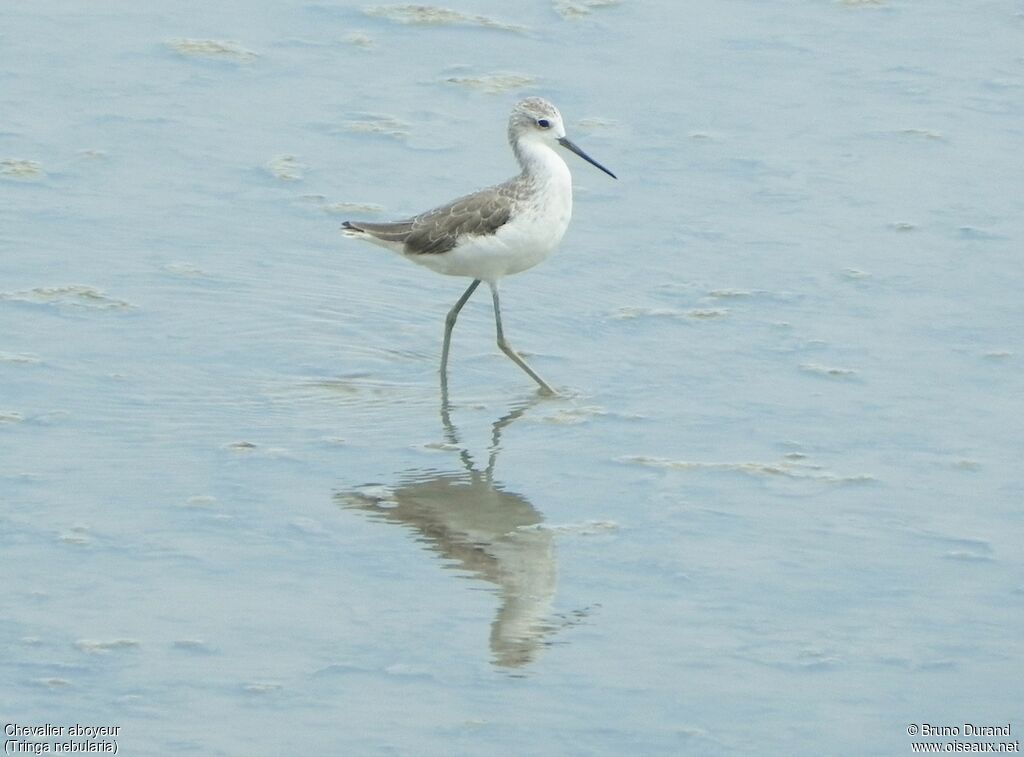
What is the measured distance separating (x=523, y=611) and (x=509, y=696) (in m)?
0.57

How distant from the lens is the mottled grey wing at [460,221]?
848cm

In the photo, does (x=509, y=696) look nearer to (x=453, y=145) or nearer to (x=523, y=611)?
(x=523, y=611)

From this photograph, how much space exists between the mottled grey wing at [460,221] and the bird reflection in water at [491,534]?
3.67 ft

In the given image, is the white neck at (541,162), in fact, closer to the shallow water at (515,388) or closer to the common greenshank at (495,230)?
the common greenshank at (495,230)

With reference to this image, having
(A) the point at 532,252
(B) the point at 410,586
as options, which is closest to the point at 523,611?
(B) the point at 410,586

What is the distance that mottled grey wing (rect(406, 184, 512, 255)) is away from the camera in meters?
8.48

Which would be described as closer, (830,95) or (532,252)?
(532,252)

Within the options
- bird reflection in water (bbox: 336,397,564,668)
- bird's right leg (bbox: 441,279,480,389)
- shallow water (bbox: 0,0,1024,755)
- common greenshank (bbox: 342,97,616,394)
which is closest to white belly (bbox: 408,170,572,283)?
→ common greenshank (bbox: 342,97,616,394)

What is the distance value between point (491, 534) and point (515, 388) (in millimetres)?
1506

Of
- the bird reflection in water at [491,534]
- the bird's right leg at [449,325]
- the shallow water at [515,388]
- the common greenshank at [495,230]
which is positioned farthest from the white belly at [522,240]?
the bird reflection in water at [491,534]

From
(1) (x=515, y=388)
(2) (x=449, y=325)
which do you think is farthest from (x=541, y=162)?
(1) (x=515, y=388)

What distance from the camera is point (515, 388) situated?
8469mm

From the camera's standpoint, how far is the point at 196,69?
11289mm

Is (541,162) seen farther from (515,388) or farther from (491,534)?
(491,534)
